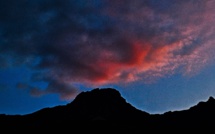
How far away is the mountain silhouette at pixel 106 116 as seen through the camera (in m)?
84.6

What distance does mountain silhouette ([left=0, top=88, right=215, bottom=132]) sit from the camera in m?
84.6

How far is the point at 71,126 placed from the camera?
79.2 m

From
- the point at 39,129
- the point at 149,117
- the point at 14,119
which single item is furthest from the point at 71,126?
the point at 149,117

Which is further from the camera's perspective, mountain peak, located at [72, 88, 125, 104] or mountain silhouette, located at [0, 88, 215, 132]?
mountain peak, located at [72, 88, 125, 104]

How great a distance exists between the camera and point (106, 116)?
113062mm

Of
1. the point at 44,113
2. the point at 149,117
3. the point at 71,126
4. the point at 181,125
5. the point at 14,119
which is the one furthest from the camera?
the point at 44,113

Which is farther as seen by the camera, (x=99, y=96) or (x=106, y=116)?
(x=99, y=96)

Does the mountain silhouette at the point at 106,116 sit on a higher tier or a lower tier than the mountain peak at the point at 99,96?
lower

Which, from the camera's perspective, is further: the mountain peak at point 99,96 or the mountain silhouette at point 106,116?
the mountain peak at point 99,96

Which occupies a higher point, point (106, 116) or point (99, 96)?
point (99, 96)

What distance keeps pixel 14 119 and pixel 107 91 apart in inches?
1915

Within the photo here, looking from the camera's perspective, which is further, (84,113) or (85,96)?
(85,96)

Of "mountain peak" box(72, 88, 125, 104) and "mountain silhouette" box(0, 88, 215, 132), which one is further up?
"mountain peak" box(72, 88, 125, 104)

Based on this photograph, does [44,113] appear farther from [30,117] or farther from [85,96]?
[85,96]
